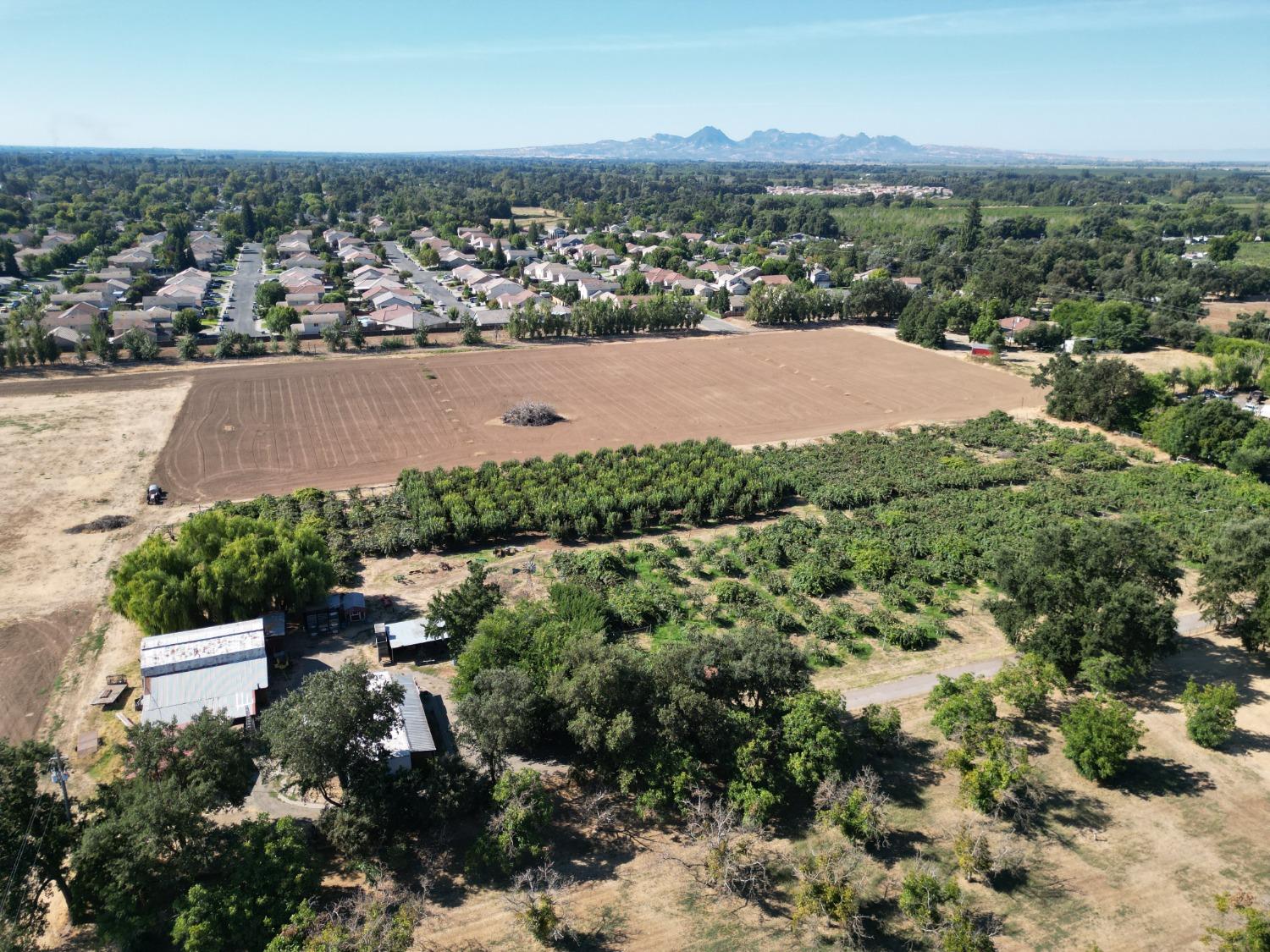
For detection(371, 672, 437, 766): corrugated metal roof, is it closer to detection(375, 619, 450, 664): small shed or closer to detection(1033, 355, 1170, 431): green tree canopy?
detection(375, 619, 450, 664): small shed

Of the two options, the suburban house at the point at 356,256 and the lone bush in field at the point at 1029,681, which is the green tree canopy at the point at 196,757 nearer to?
the lone bush in field at the point at 1029,681

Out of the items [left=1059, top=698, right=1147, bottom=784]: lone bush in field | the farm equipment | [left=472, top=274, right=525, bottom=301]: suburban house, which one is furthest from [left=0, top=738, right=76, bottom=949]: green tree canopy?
[left=472, top=274, right=525, bottom=301]: suburban house

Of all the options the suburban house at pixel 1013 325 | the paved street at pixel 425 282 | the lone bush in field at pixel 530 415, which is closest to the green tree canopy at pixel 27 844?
the lone bush in field at pixel 530 415

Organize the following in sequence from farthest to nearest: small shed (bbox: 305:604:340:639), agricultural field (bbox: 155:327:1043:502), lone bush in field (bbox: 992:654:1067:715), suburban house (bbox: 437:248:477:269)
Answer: suburban house (bbox: 437:248:477:269) < agricultural field (bbox: 155:327:1043:502) < small shed (bbox: 305:604:340:639) < lone bush in field (bbox: 992:654:1067:715)

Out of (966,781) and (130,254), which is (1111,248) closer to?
(966,781)

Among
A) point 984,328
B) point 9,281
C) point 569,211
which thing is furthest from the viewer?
point 569,211

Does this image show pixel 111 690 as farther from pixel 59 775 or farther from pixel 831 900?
pixel 831 900

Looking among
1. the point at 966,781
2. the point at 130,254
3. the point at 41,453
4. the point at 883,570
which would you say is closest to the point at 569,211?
the point at 130,254
